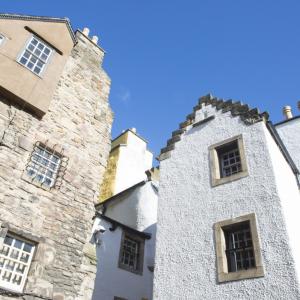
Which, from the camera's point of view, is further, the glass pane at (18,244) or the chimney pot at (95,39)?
the chimney pot at (95,39)

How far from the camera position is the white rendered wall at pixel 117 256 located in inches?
536

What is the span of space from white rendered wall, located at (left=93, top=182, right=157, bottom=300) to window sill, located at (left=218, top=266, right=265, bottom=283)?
6.22 meters

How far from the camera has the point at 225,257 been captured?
9.35 metres

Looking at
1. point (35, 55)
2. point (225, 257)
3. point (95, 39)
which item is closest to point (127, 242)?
point (225, 257)

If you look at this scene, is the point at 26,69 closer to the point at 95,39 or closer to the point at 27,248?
the point at 95,39

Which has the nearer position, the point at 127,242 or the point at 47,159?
the point at 47,159

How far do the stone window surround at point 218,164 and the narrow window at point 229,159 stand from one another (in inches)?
5.4

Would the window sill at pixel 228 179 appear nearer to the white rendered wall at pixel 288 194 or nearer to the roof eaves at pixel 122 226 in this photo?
the white rendered wall at pixel 288 194

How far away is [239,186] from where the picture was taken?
10242 millimetres

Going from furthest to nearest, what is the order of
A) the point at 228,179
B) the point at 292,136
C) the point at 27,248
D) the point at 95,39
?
the point at 95,39, the point at 292,136, the point at 228,179, the point at 27,248

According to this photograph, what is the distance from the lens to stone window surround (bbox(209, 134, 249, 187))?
10.5 metres

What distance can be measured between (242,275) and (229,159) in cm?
408

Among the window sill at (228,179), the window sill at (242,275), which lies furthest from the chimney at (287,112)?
the window sill at (242,275)

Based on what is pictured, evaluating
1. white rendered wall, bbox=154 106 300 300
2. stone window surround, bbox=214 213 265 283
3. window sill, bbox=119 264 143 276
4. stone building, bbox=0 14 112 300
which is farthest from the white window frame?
window sill, bbox=119 264 143 276
